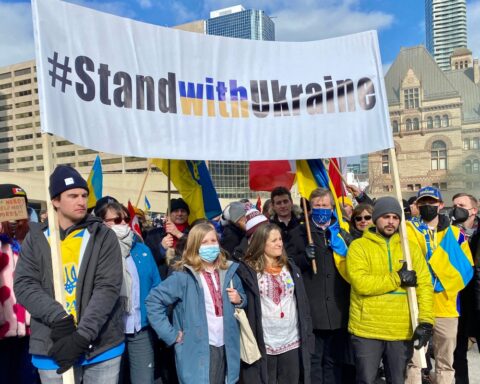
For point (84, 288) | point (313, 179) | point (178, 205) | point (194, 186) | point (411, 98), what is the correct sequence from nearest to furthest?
point (84, 288), point (313, 179), point (178, 205), point (194, 186), point (411, 98)

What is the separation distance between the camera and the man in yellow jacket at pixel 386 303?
3.60m

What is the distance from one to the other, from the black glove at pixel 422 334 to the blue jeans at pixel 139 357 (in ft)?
6.67

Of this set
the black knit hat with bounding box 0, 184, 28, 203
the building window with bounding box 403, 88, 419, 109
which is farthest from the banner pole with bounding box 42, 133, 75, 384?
the building window with bounding box 403, 88, 419, 109

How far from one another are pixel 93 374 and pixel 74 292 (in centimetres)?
50

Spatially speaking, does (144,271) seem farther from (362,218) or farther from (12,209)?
(362,218)

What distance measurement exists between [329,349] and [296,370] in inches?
33.2

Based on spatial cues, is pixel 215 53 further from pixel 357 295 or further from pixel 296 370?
pixel 296 370

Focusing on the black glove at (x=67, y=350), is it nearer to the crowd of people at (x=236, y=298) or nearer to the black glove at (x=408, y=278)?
the crowd of people at (x=236, y=298)

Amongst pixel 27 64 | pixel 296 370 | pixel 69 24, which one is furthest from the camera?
pixel 27 64

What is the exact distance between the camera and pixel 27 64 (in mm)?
99312

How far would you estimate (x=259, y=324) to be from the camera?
3.60 metres

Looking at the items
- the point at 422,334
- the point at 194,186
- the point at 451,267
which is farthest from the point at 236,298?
the point at 194,186

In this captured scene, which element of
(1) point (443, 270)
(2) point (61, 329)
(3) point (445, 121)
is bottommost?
(1) point (443, 270)

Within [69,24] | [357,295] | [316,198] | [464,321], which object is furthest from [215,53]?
[464,321]
